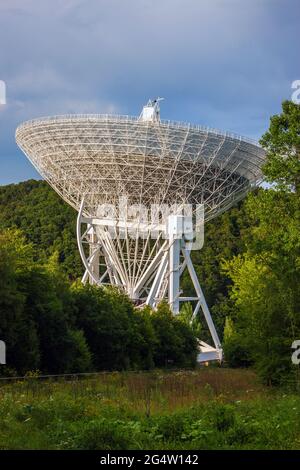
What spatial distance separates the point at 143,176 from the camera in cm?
4216

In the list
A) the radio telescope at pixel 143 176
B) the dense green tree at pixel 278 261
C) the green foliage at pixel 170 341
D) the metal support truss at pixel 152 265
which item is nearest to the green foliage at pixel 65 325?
the green foliage at pixel 170 341

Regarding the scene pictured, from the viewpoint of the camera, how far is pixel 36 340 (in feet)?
81.5

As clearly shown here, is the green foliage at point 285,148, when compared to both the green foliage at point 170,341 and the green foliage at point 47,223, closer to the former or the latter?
the green foliage at point 170,341

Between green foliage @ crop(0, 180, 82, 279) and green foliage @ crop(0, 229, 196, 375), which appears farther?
green foliage @ crop(0, 180, 82, 279)

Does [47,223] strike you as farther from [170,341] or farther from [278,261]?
[278,261]

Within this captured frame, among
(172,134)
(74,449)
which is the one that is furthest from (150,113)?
(74,449)

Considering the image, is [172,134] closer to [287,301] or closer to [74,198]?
[74,198]

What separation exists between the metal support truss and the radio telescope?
0.21 feet

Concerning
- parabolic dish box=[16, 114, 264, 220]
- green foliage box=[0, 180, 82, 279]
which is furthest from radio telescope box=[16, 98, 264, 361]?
green foliage box=[0, 180, 82, 279]

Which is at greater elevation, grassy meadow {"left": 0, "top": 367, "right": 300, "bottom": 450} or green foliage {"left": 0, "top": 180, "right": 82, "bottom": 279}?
green foliage {"left": 0, "top": 180, "right": 82, "bottom": 279}

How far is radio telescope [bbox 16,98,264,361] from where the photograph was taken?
39.8 m

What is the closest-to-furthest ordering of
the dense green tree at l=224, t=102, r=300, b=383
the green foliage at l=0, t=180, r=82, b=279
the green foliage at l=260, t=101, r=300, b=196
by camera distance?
the dense green tree at l=224, t=102, r=300, b=383
the green foliage at l=260, t=101, r=300, b=196
the green foliage at l=0, t=180, r=82, b=279

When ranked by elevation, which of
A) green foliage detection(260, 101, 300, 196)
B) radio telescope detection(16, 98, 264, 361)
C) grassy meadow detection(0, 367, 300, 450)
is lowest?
grassy meadow detection(0, 367, 300, 450)

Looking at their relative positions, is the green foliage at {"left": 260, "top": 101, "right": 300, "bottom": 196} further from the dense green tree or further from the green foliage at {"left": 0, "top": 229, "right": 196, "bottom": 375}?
the green foliage at {"left": 0, "top": 229, "right": 196, "bottom": 375}
